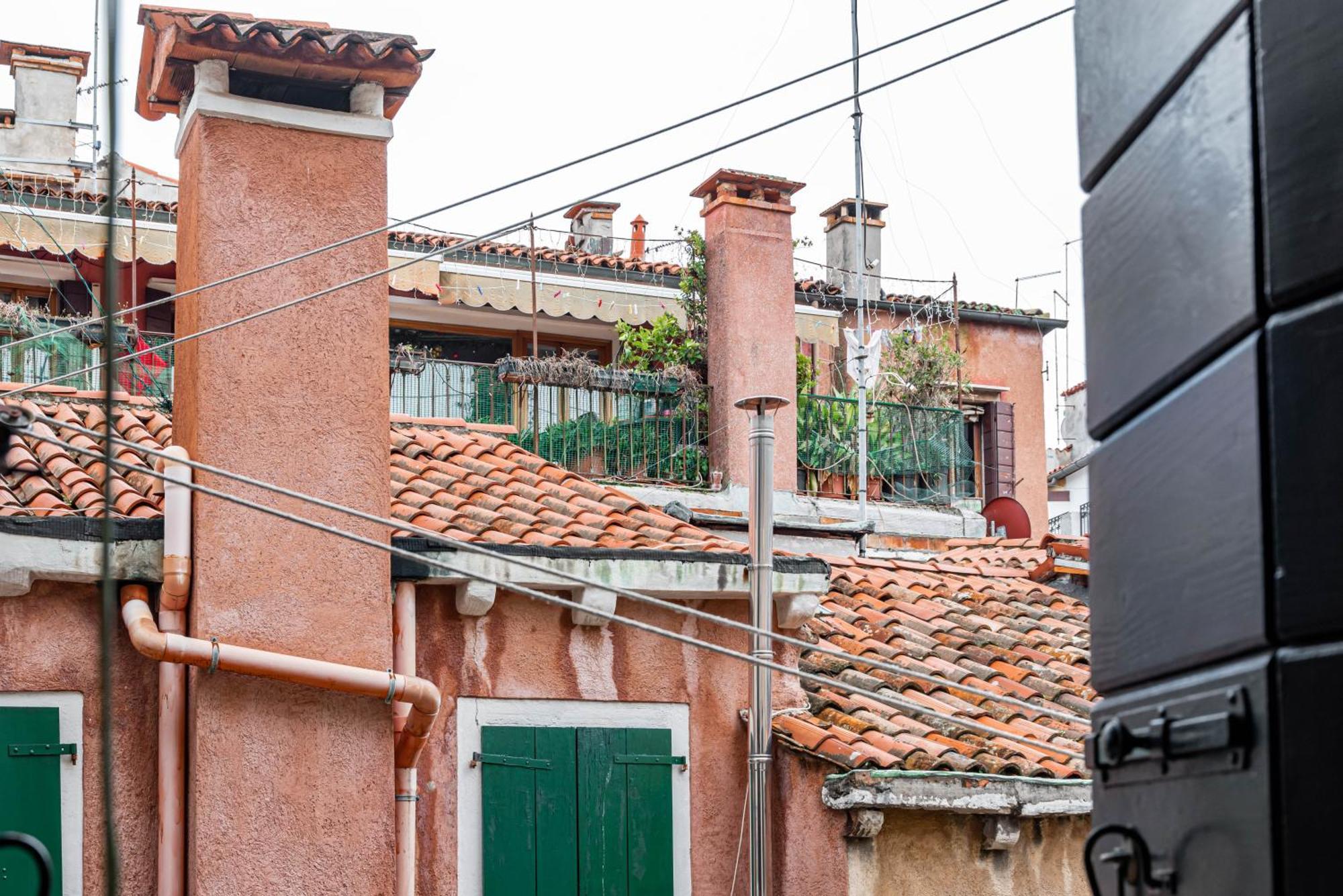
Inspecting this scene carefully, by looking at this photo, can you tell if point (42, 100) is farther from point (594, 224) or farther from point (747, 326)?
point (747, 326)

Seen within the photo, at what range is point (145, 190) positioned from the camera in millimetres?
21922

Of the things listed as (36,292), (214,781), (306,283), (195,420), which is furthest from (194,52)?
(36,292)

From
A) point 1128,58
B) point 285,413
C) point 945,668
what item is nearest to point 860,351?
point 945,668

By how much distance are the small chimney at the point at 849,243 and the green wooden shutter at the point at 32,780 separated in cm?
1715

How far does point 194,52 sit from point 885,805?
484 centimetres

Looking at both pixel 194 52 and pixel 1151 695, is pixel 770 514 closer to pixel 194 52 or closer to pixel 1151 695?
pixel 194 52

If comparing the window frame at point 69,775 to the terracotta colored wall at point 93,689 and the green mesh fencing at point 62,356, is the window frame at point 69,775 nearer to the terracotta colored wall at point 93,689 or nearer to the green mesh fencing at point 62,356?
the terracotta colored wall at point 93,689

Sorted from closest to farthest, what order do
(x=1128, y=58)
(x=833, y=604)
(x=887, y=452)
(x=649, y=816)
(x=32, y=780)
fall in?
(x=1128, y=58)
(x=32, y=780)
(x=649, y=816)
(x=833, y=604)
(x=887, y=452)

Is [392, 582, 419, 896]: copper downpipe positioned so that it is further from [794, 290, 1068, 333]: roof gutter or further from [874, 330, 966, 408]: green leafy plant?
[794, 290, 1068, 333]: roof gutter

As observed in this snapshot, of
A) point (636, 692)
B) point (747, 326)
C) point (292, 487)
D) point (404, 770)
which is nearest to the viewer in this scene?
point (292, 487)

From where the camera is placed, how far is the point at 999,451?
22562 mm

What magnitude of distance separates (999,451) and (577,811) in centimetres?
1522

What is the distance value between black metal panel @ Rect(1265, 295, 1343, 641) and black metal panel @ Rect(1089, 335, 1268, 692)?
0.04m

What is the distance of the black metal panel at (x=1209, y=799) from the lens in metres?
2.16
